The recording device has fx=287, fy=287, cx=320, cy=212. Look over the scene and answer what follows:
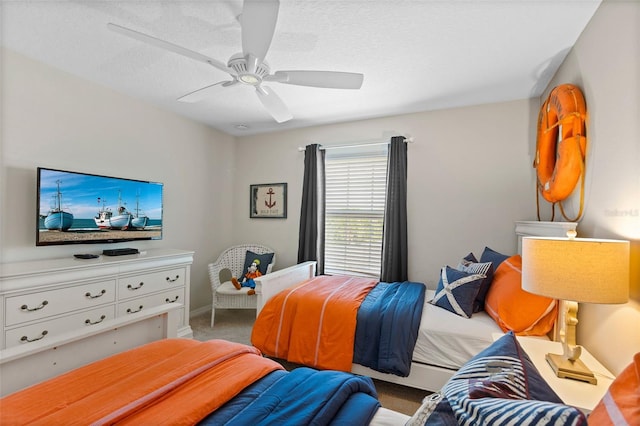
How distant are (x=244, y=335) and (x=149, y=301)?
38.6 inches

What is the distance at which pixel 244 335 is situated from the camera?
3.00 meters

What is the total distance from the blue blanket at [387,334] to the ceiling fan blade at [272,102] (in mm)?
1662

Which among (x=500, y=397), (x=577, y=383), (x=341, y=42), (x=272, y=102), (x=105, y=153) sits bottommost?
(x=577, y=383)

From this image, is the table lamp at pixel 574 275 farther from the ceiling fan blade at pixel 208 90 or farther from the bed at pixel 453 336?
the ceiling fan blade at pixel 208 90

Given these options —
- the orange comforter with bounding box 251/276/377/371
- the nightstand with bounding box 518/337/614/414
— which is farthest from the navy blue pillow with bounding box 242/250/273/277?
the nightstand with bounding box 518/337/614/414

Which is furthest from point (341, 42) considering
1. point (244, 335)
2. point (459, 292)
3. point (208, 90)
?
point (244, 335)

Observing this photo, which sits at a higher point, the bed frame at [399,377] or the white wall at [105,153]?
the white wall at [105,153]

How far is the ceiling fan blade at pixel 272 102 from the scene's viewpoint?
6.59 ft

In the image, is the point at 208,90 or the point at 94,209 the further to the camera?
the point at 94,209

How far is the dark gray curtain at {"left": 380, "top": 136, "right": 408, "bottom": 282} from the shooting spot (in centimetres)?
309

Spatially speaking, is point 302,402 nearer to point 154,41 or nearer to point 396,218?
point 154,41

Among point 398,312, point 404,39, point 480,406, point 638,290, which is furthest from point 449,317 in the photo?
point 404,39

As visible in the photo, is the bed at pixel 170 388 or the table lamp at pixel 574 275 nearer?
the bed at pixel 170 388

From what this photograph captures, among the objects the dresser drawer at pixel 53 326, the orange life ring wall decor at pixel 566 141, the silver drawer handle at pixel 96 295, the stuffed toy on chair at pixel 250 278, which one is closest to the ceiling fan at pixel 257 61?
the orange life ring wall decor at pixel 566 141
